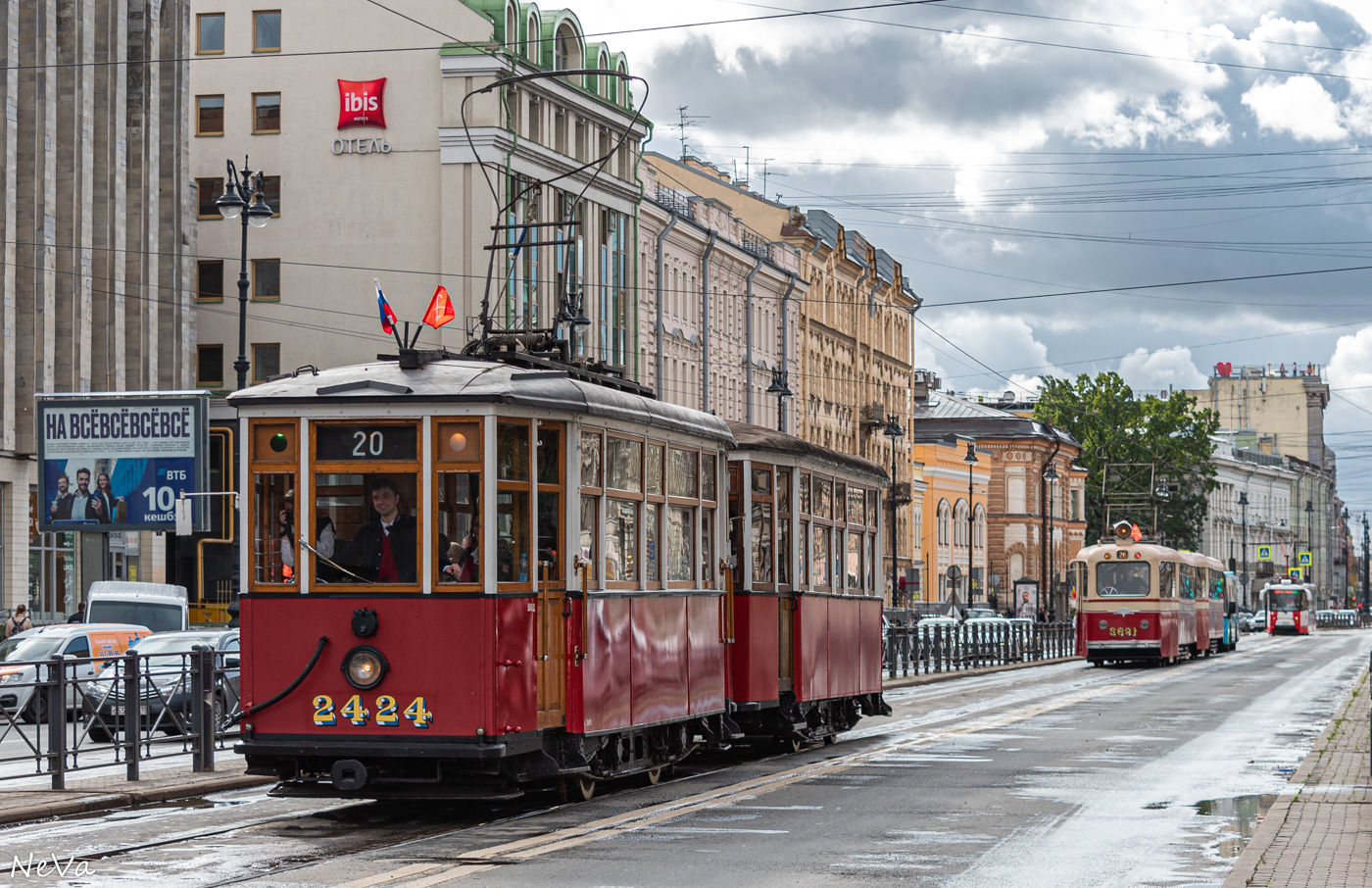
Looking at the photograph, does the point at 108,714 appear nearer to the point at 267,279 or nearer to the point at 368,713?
the point at 368,713

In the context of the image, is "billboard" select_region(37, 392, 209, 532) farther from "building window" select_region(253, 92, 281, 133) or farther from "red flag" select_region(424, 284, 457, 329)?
"building window" select_region(253, 92, 281, 133)

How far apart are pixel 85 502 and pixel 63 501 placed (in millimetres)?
478

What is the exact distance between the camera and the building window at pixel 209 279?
6147 centimetres

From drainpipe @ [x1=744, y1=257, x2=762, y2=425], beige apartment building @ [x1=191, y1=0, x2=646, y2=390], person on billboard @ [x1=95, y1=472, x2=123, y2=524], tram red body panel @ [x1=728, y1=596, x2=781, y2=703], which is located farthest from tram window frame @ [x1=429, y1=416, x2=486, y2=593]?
drainpipe @ [x1=744, y1=257, x2=762, y2=425]

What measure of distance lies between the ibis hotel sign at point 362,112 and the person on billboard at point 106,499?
27.8 m

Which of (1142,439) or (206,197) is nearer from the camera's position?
(206,197)

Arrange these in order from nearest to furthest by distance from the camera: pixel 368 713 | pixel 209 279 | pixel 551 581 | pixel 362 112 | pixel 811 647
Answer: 1. pixel 368 713
2. pixel 551 581
3. pixel 811 647
4. pixel 362 112
5. pixel 209 279

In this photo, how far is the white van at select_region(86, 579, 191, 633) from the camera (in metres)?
33.9

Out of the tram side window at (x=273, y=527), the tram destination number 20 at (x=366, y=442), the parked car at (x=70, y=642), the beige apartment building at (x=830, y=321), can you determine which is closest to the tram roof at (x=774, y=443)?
the tram destination number 20 at (x=366, y=442)

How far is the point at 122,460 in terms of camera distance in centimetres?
3259

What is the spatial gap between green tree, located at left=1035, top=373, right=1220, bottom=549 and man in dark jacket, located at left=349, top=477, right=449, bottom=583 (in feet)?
324

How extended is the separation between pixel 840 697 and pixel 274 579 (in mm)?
10018

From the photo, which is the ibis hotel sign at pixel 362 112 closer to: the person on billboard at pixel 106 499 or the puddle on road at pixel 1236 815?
the person on billboard at pixel 106 499

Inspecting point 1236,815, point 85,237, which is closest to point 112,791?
point 1236,815
